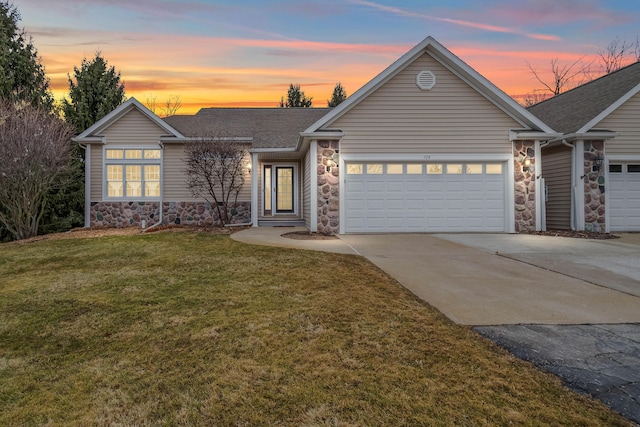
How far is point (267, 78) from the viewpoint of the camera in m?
20.0

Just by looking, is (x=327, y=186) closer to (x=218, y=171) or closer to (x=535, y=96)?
(x=218, y=171)

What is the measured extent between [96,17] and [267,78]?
8.76 m

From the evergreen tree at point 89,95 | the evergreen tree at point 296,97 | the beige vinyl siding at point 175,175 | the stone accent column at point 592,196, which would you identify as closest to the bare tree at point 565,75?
the evergreen tree at point 296,97

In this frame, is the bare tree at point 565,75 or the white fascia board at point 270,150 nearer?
the white fascia board at point 270,150

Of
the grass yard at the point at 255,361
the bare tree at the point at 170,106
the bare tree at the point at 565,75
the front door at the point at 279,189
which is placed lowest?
the grass yard at the point at 255,361

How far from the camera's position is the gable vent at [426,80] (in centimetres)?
1098

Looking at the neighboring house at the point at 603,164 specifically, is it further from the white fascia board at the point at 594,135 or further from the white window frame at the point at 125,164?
the white window frame at the point at 125,164

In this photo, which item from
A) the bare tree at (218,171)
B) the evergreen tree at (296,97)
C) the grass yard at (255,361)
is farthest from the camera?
the evergreen tree at (296,97)

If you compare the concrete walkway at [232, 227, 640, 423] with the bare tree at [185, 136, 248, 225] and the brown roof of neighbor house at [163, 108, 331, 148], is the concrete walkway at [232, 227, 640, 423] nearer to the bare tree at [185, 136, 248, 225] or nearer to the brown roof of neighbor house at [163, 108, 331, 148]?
the bare tree at [185, 136, 248, 225]

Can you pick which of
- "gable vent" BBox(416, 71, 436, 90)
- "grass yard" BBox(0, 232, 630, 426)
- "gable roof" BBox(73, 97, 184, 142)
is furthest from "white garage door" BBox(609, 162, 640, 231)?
"gable roof" BBox(73, 97, 184, 142)

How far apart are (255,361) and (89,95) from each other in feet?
65.2

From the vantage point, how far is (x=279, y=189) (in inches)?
603

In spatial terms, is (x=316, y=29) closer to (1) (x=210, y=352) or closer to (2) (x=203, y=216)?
(2) (x=203, y=216)

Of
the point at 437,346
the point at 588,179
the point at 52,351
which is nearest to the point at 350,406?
the point at 437,346
